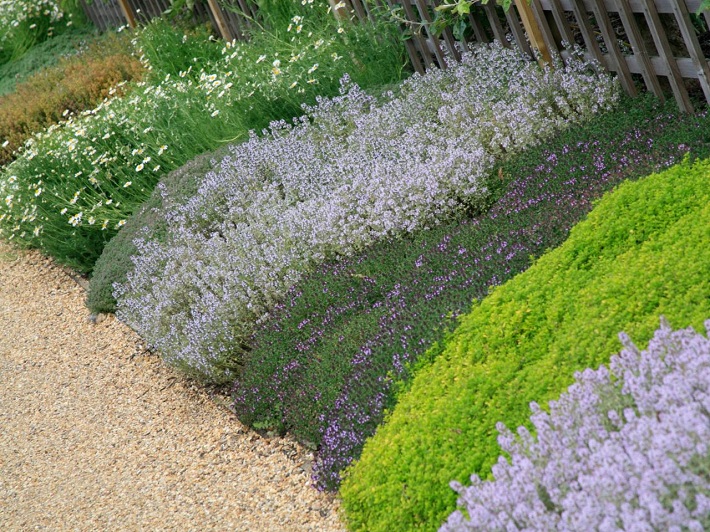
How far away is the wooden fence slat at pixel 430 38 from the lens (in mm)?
6480

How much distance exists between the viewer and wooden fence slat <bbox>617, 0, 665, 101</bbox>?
4855mm

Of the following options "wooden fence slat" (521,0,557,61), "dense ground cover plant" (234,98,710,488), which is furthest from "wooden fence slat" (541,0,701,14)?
"dense ground cover plant" (234,98,710,488)

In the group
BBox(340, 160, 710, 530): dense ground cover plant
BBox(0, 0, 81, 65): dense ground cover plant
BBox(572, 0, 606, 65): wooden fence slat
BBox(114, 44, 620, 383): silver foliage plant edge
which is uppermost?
BBox(0, 0, 81, 65): dense ground cover plant

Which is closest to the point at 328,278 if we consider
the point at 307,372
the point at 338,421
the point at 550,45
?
the point at 307,372

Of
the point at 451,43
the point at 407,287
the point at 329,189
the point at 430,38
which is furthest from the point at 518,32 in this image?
the point at 407,287

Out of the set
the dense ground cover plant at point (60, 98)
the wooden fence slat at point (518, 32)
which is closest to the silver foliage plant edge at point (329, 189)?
the wooden fence slat at point (518, 32)

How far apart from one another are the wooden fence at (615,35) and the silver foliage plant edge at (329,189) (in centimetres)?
15

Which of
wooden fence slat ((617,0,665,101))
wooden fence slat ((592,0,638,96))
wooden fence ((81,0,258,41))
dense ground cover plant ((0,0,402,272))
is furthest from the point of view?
wooden fence ((81,0,258,41))

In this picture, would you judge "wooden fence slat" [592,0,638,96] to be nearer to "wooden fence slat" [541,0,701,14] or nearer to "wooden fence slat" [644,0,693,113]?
"wooden fence slat" [541,0,701,14]

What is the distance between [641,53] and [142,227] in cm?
395

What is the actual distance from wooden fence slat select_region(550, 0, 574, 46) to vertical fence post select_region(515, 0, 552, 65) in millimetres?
138

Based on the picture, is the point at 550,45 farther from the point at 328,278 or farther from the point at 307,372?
the point at 307,372

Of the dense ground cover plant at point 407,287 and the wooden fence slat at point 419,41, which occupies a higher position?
the wooden fence slat at point 419,41

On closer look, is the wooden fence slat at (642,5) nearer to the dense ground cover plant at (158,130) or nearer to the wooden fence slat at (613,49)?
the wooden fence slat at (613,49)
